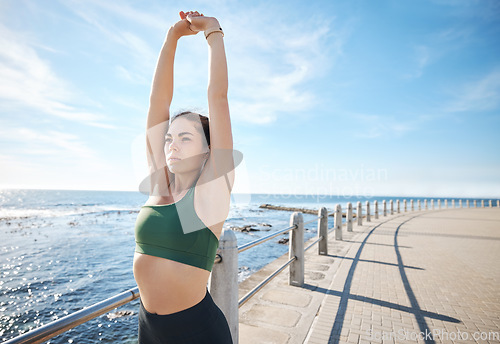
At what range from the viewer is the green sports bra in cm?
116

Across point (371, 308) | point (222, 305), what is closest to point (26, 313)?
point (222, 305)

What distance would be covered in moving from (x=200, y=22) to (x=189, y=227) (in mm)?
1187

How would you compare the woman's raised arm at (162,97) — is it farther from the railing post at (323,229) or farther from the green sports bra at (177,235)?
the railing post at (323,229)

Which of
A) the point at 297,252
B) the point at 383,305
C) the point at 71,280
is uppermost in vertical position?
the point at 297,252

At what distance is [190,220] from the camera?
3.92 feet

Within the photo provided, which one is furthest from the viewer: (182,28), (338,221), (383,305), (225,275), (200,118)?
(338,221)

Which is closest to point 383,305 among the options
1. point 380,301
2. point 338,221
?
point 380,301

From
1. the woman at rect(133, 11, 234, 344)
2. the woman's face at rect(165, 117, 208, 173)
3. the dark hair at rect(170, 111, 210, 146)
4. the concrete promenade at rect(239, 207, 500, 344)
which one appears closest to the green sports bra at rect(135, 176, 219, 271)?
the woman at rect(133, 11, 234, 344)

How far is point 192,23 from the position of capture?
1.55m

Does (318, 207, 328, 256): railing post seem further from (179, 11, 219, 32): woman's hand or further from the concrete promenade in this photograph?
(179, 11, 219, 32): woman's hand

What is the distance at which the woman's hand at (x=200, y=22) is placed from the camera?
4.90 feet

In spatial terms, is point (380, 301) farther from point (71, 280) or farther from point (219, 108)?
point (71, 280)

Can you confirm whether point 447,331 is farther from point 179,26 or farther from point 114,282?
point 114,282

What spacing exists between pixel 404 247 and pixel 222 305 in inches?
315
